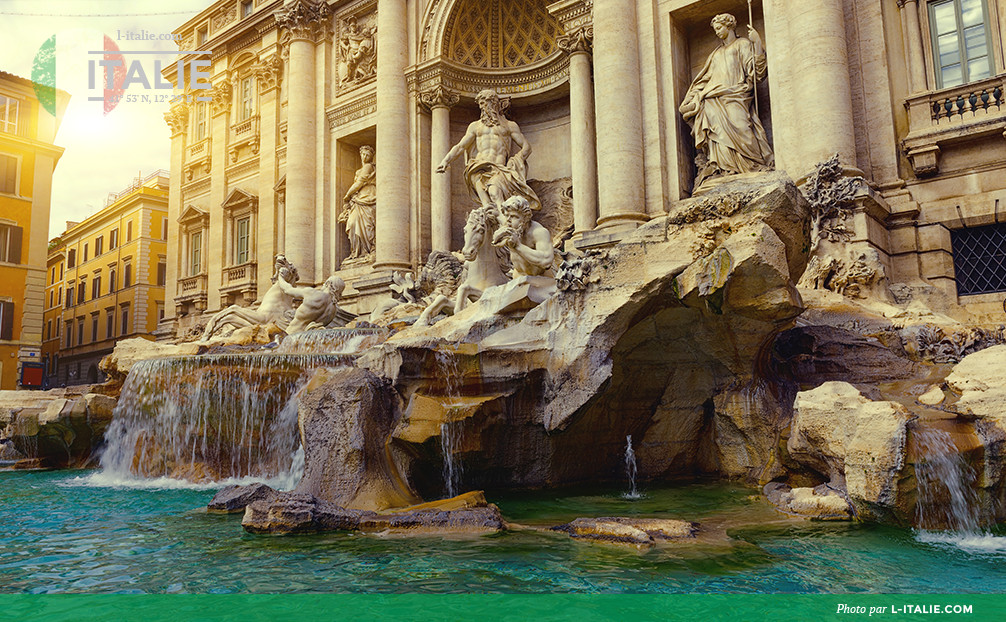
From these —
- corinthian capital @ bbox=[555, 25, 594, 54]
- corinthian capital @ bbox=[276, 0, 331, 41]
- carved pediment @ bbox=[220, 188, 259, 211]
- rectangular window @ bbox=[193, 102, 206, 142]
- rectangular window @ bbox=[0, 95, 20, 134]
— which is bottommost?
carved pediment @ bbox=[220, 188, 259, 211]

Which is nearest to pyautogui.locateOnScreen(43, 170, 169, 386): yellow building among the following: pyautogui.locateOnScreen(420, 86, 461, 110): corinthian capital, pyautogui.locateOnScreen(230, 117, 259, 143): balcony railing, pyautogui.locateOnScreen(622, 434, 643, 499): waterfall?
pyautogui.locateOnScreen(230, 117, 259, 143): balcony railing

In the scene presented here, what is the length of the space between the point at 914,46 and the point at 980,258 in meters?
3.46

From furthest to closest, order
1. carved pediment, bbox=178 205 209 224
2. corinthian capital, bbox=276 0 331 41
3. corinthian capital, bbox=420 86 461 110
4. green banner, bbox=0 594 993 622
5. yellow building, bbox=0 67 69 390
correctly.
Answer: yellow building, bbox=0 67 69 390 → carved pediment, bbox=178 205 209 224 → corinthian capital, bbox=276 0 331 41 → corinthian capital, bbox=420 86 461 110 → green banner, bbox=0 594 993 622

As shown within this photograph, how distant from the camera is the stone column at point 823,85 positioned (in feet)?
34.3

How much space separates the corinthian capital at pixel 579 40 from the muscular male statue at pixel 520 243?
7068 mm

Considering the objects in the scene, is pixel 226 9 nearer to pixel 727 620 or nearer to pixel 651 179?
pixel 651 179

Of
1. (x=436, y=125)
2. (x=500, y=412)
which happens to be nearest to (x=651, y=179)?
(x=436, y=125)

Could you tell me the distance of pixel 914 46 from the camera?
35.7 feet

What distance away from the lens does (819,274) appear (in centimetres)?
959

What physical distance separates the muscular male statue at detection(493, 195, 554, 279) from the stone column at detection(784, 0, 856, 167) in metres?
4.89

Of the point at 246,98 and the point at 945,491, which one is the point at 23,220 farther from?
the point at 945,491

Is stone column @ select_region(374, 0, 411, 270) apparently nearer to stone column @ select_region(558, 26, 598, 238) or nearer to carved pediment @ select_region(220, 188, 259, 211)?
stone column @ select_region(558, 26, 598, 238)

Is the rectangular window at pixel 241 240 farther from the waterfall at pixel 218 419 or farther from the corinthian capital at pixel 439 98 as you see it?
the waterfall at pixel 218 419

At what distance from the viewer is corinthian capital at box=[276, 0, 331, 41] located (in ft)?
65.1
